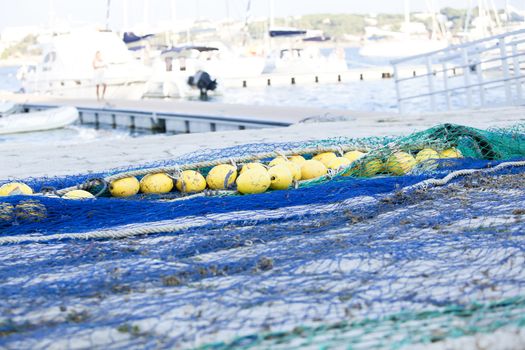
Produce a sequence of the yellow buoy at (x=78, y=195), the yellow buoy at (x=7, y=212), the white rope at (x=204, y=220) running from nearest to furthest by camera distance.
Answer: the white rope at (x=204, y=220), the yellow buoy at (x=7, y=212), the yellow buoy at (x=78, y=195)

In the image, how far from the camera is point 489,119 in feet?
33.7

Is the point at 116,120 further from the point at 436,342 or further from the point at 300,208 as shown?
the point at 436,342

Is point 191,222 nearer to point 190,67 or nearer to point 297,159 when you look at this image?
point 297,159

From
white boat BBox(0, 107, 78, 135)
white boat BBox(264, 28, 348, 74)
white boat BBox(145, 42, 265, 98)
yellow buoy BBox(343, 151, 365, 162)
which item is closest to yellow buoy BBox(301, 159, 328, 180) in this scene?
yellow buoy BBox(343, 151, 365, 162)

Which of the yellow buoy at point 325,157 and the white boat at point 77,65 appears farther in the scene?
the white boat at point 77,65

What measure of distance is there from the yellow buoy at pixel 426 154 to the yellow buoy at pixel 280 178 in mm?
1043

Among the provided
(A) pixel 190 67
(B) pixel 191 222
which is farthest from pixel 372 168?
(A) pixel 190 67

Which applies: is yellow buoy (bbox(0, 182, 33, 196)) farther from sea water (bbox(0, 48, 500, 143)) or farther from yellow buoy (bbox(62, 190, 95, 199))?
sea water (bbox(0, 48, 500, 143))

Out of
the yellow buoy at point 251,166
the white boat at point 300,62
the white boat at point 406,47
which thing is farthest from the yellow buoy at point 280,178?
the white boat at point 406,47

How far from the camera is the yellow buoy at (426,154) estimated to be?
5.67m

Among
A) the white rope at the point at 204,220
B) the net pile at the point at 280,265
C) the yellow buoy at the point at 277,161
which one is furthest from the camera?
the yellow buoy at the point at 277,161

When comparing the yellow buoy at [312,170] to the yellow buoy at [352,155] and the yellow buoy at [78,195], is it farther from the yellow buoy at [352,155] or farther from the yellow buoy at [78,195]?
the yellow buoy at [78,195]

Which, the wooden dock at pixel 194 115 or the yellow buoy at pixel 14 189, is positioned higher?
the wooden dock at pixel 194 115

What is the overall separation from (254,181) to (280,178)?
210 millimetres
